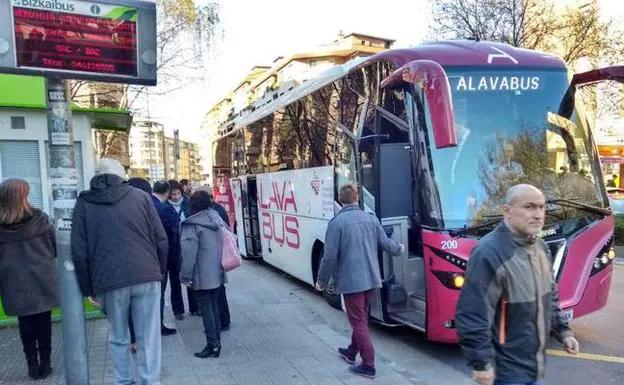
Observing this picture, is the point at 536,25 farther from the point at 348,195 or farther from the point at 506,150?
the point at 348,195

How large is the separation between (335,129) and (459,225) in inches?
109

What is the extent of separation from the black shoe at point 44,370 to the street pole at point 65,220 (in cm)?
114

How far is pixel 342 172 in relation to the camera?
709 centimetres

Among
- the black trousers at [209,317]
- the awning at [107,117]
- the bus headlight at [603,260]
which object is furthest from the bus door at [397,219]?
the awning at [107,117]

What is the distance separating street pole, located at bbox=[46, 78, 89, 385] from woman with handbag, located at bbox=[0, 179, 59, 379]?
3.46ft

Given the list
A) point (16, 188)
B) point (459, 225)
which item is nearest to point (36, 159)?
point (16, 188)

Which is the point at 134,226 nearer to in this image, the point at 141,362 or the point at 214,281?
the point at 141,362

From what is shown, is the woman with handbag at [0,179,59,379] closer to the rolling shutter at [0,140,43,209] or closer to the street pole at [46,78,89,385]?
the street pole at [46,78,89,385]

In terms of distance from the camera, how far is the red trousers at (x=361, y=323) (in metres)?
4.93

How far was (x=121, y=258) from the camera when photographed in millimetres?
3875

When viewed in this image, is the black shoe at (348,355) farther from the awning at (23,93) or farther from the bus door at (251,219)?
the bus door at (251,219)

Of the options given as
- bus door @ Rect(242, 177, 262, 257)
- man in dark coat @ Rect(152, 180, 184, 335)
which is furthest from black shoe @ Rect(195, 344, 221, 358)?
bus door @ Rect(242, 177, 262, 257)

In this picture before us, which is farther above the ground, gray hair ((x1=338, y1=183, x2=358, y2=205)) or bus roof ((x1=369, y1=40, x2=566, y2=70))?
bus roof ((x1=369, y1=40, x2=566, y2=70))

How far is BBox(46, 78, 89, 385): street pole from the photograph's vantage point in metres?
3.86
